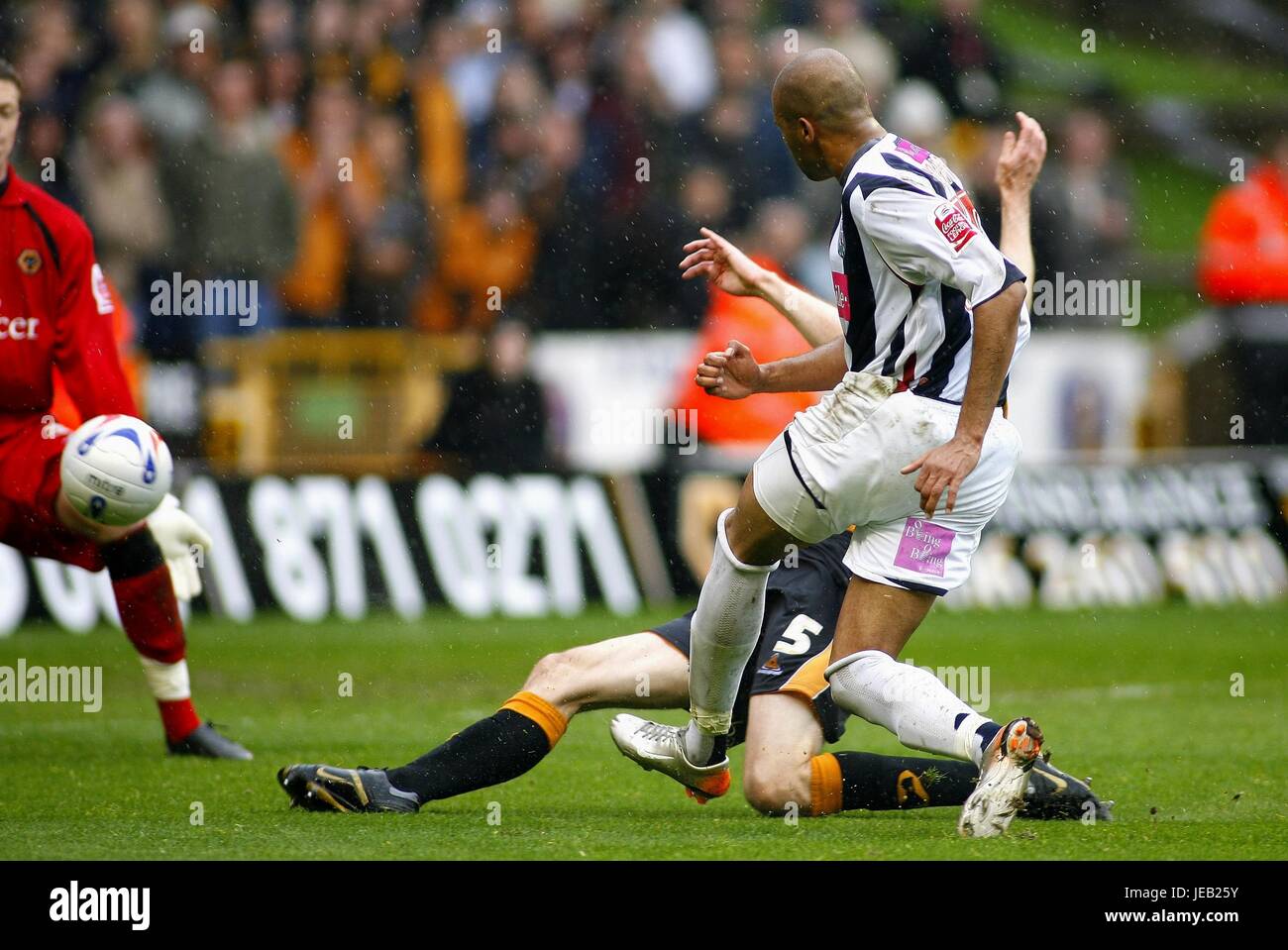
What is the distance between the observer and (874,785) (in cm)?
565

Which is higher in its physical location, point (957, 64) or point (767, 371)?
point (957, 64)

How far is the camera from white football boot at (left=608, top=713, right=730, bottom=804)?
5605mm

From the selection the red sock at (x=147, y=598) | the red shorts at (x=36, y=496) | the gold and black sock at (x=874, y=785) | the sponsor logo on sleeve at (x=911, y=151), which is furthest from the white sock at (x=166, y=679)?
the sponsor logo on sleeve at (x=911, y=151)

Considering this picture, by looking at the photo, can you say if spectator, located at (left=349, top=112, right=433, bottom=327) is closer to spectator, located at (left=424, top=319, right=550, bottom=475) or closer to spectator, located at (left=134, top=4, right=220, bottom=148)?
spectator, located at (left=134, top=4, right=220, bottom=148)

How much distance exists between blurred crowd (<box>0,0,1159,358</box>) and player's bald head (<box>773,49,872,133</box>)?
8007 millimetres

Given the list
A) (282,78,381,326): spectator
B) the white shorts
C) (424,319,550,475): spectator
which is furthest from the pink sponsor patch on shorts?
(282,78,381,326): spectator

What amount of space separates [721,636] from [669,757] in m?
0.52

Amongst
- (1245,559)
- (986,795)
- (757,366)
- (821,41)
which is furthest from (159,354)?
(986,795)

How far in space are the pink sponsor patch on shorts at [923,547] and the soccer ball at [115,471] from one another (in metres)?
2.70

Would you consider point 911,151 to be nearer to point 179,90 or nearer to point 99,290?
point 99,290

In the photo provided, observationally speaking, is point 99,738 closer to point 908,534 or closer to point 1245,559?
point 908,534

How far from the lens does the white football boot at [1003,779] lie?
4.77 metres

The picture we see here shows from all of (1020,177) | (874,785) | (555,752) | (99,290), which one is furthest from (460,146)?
(874,785)

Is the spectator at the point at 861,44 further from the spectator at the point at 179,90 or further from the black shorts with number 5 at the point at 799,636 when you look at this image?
the black shorts with number 5 at the point at 799,636
